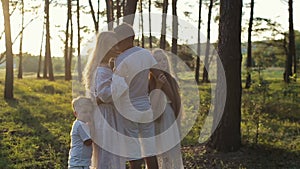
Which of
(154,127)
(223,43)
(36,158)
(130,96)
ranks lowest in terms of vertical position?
(36,158)

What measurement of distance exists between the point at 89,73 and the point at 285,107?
463 inches

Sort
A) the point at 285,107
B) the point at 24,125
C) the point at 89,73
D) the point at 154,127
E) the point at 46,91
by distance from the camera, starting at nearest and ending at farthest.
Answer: the point at 89,73
the point at 154,127
the point at 24,125
the point at 285,107
the point at 46,91

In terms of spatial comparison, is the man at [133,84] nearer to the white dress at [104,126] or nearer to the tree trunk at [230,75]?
the white dress at [104,126]

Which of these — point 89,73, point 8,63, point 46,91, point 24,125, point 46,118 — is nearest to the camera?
point 89,73

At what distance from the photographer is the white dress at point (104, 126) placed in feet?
17.7

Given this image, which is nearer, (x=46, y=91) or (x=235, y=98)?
(x=235, y=98)

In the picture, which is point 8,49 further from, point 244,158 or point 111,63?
point 111,63

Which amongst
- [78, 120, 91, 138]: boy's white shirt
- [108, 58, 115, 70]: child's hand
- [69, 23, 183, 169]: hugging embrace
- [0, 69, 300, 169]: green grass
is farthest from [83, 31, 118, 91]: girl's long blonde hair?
[0, 69, 300, 169]: green grass

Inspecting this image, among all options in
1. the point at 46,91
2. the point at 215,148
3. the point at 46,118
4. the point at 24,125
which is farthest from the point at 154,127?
the point at 46,91

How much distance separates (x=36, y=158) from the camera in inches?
352

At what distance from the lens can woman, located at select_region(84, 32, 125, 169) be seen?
5.38m

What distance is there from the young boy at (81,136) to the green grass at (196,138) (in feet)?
8.81

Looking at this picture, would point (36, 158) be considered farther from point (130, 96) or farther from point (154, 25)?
point (154, 25)

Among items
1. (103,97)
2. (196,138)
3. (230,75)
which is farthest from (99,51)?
(196,138)
